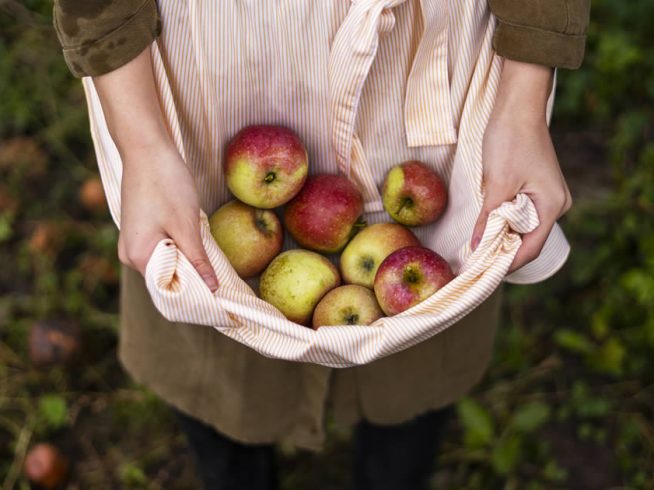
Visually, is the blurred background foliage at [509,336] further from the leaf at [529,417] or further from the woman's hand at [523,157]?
the woman's hand at [523,157]

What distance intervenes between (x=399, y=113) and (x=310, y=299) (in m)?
0.30

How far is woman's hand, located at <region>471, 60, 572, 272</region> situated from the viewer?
2.99 ft

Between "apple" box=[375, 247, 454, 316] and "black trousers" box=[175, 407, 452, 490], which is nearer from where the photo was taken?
"apple" box=[375, 247, 454, 316]

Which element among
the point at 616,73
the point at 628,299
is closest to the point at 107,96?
the point at 628,299

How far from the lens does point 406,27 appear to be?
36.6 inches

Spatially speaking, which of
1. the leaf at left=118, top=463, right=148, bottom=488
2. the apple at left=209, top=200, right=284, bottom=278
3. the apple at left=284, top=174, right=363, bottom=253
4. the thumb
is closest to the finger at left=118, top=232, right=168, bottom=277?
the apple at left=209, top=200, right=284, bottom=278

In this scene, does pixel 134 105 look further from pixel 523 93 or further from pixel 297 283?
pixel 523 93

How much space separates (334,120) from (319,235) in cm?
19

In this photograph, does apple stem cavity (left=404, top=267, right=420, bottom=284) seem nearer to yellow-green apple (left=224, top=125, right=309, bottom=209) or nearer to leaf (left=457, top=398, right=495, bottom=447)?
yellow-green apple (left=224, top=125, right=309, bottom=209)

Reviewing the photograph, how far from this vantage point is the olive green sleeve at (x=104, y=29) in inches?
32.7

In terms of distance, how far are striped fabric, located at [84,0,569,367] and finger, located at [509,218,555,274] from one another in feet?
0.05

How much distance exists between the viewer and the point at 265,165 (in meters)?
0.94

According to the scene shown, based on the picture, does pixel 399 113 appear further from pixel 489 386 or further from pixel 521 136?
pixel 489 386

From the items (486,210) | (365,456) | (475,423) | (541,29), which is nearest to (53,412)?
(365,456)
